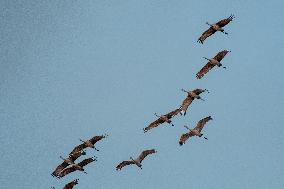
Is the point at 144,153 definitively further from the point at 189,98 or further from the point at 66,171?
the point at 66,171

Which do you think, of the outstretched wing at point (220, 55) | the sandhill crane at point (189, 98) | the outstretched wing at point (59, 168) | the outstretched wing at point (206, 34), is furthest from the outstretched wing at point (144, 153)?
the outstretched wing at point (206, 34)

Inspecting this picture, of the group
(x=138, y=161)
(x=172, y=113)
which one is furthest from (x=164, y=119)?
(x=138, y=161)

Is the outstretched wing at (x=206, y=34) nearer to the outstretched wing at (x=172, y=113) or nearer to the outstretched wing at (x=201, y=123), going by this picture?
the outstretched wing at (x=172, y=113)

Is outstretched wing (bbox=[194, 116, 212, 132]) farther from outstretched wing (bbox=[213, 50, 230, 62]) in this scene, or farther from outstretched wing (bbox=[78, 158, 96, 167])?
outstretched wing (bbox=[78, 158, 96, 167])

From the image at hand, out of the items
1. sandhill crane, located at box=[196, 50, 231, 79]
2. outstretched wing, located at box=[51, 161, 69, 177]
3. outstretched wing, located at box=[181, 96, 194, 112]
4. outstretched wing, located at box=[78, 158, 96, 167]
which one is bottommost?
outstretched wing, located at box=[181, 96, 194, 112]

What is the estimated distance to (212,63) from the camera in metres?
86.4

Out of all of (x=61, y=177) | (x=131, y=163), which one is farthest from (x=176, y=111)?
(x=61, y=177)

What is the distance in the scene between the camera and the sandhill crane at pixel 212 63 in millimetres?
85688

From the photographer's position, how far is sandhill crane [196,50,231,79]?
281 ft

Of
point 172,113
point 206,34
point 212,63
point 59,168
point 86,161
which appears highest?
point 59,168

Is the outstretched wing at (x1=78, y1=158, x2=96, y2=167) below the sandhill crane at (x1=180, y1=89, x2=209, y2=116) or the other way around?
the other way around

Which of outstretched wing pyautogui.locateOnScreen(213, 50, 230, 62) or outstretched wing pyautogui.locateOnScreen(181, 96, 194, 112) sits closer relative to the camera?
outstretched wing pyautogui.locateOnScreen(213, 50, 230, 62)

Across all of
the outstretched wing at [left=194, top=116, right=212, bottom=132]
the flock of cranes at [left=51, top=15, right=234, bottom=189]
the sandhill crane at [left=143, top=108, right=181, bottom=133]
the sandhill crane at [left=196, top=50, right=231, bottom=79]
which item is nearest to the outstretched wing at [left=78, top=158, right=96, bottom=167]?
the flock of cranes at [left=51, top=15, right=234, bottom=189]

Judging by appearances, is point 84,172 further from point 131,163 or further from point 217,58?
point 217,58
